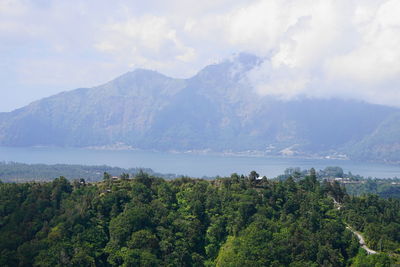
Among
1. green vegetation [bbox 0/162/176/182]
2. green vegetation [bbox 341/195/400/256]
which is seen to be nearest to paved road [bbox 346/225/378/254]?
green vegetation [bbox 341/195/400/256]

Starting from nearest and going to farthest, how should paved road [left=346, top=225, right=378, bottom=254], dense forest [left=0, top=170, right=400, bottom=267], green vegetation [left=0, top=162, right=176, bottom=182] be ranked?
dense forest [left=0, top=170, right=400, bottom=267], paved road [left=346, top=225, right=378, bottom=254], green vegetation [left=0, top=162, right=176, bottom=182]

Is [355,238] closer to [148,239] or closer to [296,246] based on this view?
[296,246]

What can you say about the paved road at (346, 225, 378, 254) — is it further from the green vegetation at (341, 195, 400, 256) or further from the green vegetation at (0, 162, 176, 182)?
the green vegetation at (0, 162, 176, 182)

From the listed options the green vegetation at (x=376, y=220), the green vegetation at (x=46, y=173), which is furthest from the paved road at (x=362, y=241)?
the green vegetation at (x=46, y=173)

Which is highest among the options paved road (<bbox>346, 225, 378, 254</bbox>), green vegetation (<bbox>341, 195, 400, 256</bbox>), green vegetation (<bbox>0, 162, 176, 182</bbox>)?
green vegetation (<bbox>0, 162, 176, 182</bbox>)

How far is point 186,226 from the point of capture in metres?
49.2

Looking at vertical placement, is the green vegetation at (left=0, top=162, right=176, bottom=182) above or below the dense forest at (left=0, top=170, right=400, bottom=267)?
above

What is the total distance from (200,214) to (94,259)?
1355cm

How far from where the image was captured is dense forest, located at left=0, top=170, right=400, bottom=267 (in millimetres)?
43812

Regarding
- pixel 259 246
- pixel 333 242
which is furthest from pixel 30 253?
pixel 333 242

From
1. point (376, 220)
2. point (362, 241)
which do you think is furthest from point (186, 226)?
point (376, 220)

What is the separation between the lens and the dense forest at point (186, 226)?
144 ft

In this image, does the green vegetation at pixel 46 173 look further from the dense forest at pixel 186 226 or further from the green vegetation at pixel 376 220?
the green vegetation at pixel 376 220

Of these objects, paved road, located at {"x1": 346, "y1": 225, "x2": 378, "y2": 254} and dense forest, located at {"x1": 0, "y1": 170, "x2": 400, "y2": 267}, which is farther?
paved road, located at {"x1": 346, "y1": 225, "x2": 378, "y2": 254}
